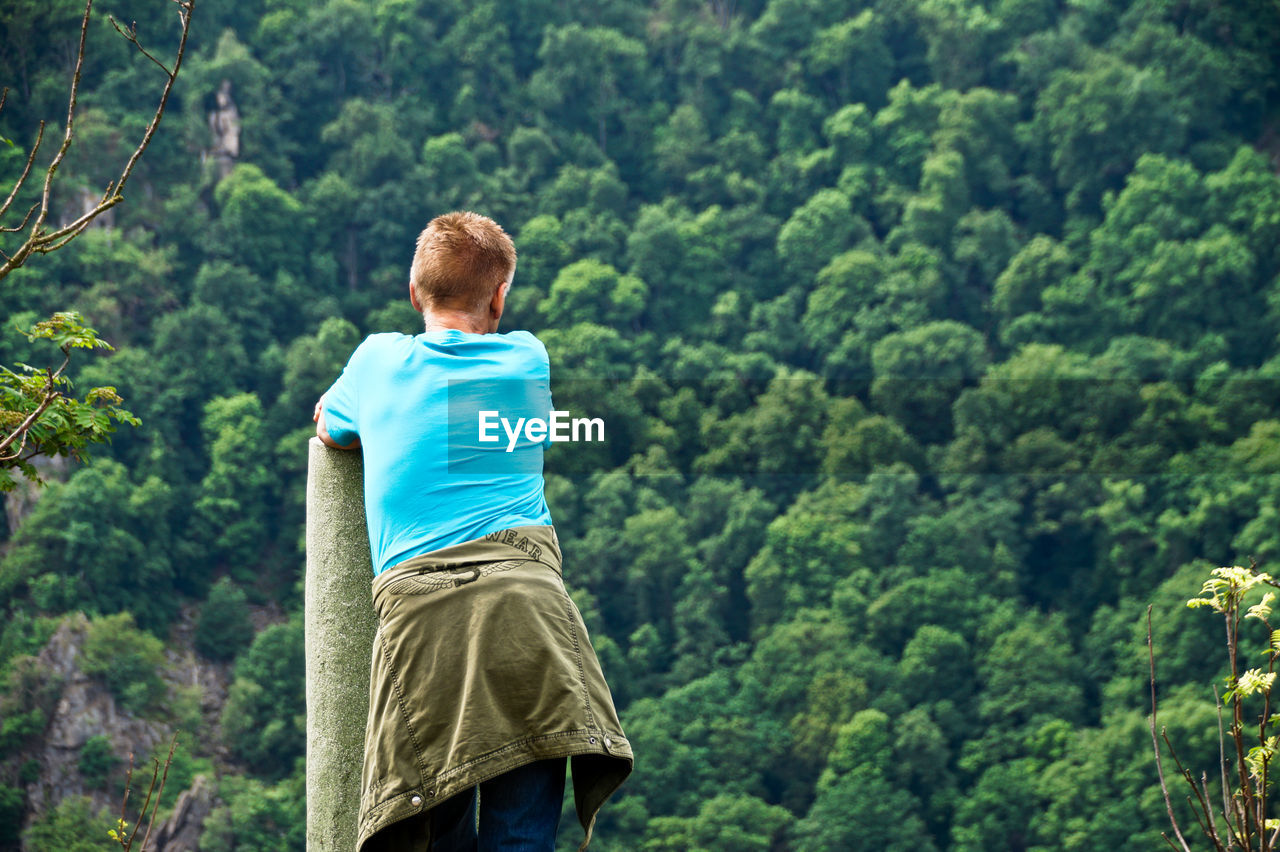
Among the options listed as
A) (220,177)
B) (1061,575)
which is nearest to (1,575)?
(220,177)

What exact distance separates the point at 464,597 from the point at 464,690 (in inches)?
4.4

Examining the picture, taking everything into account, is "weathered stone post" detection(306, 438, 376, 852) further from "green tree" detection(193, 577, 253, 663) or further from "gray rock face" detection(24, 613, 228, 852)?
"green tree" detection(193, 577, 253, 663)

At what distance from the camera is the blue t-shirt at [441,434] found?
68.5 inches

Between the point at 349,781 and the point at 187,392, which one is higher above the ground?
the point at 349,781


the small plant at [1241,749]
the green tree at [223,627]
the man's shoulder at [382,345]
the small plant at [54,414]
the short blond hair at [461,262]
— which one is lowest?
the green tree at [223,627]

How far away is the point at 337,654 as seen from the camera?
184cm

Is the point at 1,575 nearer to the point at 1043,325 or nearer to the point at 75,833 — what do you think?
the point at 75,833

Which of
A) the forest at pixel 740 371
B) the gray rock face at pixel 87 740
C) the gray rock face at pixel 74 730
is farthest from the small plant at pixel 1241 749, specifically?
the gray rock face at pixel 74 730

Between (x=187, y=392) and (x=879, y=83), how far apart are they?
28.2 m

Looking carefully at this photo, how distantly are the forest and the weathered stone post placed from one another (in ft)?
98.5

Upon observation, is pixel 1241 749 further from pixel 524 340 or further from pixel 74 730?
pixel 74 730

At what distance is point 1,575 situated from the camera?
3466 centimetres

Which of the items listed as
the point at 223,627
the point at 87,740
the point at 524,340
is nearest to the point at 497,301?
the point at 524,340

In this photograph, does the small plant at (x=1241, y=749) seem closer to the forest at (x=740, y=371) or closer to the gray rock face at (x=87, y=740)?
the forest at (x=740, y=371)
